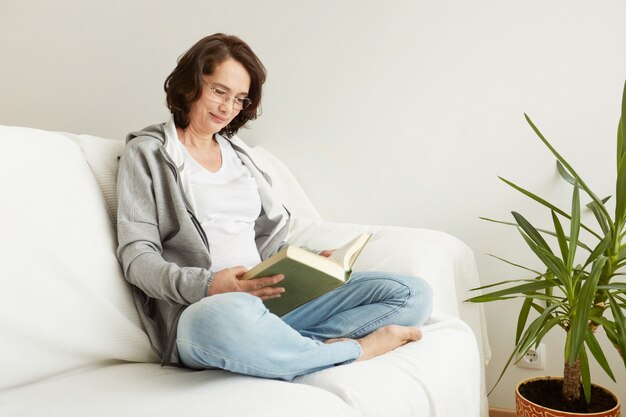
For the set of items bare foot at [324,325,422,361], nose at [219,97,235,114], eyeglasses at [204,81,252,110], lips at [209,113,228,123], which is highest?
eyeglasses at [204,81,252,110]

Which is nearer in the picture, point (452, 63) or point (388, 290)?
point (388, 290)

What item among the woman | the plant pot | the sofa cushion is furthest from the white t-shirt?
the plant pot

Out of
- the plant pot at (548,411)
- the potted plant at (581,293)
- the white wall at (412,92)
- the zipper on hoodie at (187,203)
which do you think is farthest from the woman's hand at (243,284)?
the white wall at (412,92)

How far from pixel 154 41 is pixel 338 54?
28.9 inches

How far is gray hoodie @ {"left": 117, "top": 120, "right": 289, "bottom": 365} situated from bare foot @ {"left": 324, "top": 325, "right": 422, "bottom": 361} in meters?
0.36

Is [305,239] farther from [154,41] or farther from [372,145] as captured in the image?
[154,41]

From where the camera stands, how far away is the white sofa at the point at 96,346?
1.15m

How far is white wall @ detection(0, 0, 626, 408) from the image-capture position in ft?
6.84

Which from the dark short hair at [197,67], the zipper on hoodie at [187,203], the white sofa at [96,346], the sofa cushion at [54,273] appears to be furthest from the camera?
the dark short hair at [197,67]

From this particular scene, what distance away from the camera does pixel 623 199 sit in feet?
5.54

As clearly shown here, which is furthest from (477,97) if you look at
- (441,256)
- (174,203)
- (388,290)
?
(174,203)

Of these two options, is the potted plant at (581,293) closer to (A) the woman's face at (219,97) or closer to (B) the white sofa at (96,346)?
(B) the white sofa at (96,346)

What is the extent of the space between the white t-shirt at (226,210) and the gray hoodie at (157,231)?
53 mm

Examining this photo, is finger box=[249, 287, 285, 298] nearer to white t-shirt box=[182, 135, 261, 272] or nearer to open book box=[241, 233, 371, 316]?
open book box=[241, 233, 371, 316]
